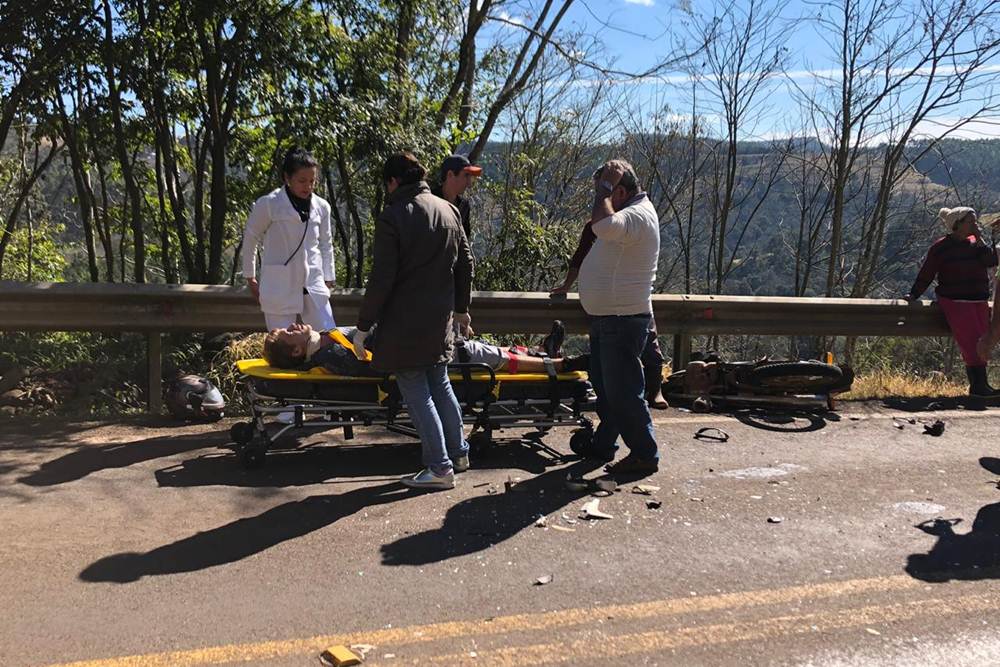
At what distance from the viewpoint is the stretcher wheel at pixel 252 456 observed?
4.78 metres

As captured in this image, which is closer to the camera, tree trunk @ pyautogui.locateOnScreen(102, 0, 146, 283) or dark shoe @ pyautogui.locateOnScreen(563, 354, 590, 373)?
dark shoe @ pyautogui.locateOnScreen(563, 354, 590, 373)

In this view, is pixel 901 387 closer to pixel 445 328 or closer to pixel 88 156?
pixel 445 328

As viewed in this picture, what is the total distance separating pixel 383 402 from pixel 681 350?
12.6 ft

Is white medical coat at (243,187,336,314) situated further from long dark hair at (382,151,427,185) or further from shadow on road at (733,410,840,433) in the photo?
shadow on road at (733,410,840,433)

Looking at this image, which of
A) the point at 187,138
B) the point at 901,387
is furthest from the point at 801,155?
the point at 187,138

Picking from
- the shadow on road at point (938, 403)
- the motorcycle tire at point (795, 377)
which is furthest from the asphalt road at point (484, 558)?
the shadow on road at point (938, 403)

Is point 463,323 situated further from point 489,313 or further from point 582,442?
point 489,313

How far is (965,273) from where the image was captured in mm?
7910

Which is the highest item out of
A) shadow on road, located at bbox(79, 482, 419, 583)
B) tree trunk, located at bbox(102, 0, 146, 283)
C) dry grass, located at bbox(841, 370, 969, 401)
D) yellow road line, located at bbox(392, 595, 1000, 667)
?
tree trunk, located at bbox(102, 0, 146, 283)

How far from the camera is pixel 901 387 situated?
26.6 ft

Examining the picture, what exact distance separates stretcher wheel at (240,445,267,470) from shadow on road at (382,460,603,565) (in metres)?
1.35

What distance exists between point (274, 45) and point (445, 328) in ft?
15.4

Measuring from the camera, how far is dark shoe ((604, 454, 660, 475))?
193 inches

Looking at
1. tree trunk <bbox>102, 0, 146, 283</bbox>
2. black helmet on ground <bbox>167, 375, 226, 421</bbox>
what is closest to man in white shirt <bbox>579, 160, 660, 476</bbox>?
black helmet on ground <bbox>167, 375, 226, 421</bbox>
